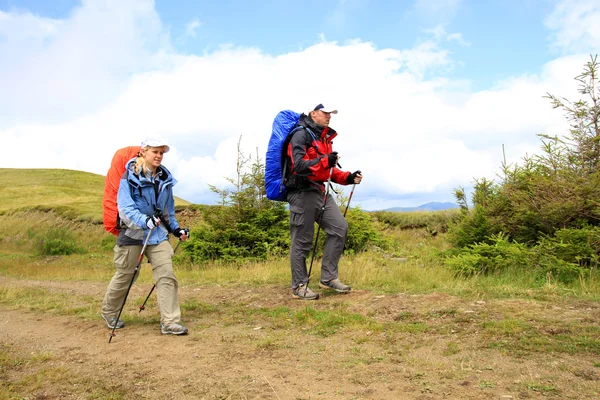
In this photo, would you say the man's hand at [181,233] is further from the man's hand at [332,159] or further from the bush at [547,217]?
the bush at [547,217]

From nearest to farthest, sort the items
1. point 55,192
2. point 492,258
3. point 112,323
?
point 112,323, point 492,258, point 55,192

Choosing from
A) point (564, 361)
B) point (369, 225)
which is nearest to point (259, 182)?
point (369, 225)

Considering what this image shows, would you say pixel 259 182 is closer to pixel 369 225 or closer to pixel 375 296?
pixel 369 225

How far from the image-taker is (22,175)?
5928 centimetres

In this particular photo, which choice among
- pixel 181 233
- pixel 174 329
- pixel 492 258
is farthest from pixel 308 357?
pixel 492 258

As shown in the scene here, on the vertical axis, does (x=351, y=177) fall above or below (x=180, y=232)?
above

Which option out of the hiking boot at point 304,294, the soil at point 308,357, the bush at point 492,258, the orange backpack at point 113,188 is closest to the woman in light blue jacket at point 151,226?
the orange backpack at point 113,188

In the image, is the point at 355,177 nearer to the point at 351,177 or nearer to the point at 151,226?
the point at 351,177

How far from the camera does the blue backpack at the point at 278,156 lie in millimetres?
7035

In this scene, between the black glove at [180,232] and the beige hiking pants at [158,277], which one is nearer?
the beige hiking pants at [158,277]

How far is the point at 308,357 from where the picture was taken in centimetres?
476

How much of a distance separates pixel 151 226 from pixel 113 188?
816 mm

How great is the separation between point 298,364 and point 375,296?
2675 millimetres

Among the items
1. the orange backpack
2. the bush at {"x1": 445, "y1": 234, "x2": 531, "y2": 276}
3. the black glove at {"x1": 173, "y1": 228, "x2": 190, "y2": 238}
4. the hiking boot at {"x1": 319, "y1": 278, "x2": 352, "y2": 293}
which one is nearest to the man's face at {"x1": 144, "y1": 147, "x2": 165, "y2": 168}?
the orange backpack
